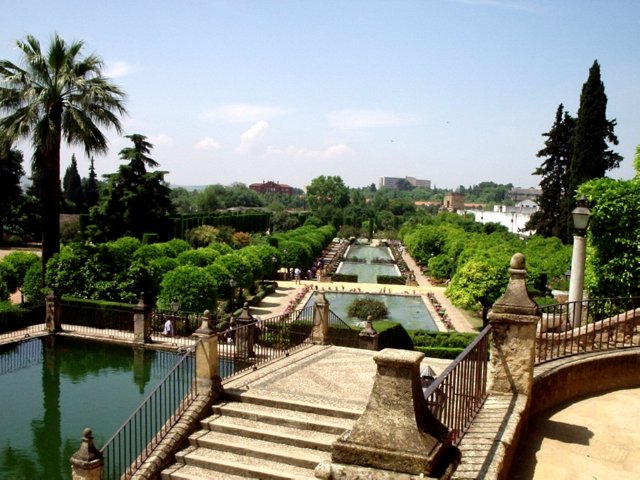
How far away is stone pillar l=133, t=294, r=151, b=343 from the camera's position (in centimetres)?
2083

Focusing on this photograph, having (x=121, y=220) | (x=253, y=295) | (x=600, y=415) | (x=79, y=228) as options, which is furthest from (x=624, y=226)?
(x=79, y=228)

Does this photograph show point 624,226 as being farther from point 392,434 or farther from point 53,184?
point 53,184

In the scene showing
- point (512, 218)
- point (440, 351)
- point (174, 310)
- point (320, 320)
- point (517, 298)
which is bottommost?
point (440, 351)

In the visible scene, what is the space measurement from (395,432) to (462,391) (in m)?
2.77

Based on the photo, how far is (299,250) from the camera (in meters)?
46.5

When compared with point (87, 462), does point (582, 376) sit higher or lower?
higher

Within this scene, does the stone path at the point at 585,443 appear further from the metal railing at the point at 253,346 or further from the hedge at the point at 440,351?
the hedge at the point at 440,351

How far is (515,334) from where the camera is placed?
6.37 metres

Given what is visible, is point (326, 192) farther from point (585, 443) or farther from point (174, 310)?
point (585, 443)

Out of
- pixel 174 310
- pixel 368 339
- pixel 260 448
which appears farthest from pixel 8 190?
pixel 260 448

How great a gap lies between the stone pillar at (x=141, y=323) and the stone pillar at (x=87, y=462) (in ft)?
40.2

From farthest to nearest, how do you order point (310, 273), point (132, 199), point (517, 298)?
point (310, 273)
point (132, 199)
point (517, 298)

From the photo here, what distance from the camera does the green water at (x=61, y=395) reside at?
12.0 meters

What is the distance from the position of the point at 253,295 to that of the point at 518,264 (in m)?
30.7
